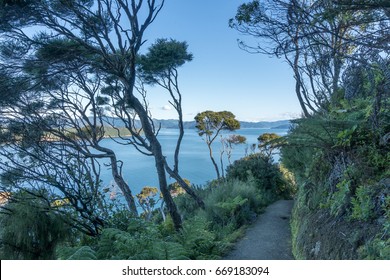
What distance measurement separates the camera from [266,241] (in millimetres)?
4176

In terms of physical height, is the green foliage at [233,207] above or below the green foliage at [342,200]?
below

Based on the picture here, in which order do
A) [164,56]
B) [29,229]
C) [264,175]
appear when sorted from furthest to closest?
1. [264,175]
2. [164,56]
3. [29,229]

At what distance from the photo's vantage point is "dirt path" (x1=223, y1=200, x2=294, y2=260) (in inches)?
141

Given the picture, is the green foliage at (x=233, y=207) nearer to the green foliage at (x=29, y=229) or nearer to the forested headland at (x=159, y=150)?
the forested headland at (x=159, y=150)

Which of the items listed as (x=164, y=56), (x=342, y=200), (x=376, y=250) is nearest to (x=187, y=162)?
(x=164, y=56)

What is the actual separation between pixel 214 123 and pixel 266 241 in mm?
12282

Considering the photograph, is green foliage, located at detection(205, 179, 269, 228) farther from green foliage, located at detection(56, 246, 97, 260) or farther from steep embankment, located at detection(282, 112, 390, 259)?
green foliage, located at detection(56, 246, 97, 260)

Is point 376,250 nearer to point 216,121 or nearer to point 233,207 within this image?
point 233,207

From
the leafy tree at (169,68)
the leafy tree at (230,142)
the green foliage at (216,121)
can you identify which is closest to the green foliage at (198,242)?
the leafy tree at (169,68)

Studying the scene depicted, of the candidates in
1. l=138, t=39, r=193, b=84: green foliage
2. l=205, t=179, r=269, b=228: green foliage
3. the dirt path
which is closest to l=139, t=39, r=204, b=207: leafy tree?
l=138, t=39, r=193, b=84: green foliage

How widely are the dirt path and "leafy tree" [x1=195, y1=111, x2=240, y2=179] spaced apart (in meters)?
10.0

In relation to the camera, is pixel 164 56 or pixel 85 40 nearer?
pixel 85 40

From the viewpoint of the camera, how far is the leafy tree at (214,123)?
15.7 metres

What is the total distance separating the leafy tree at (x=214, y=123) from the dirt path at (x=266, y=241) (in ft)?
32.9
